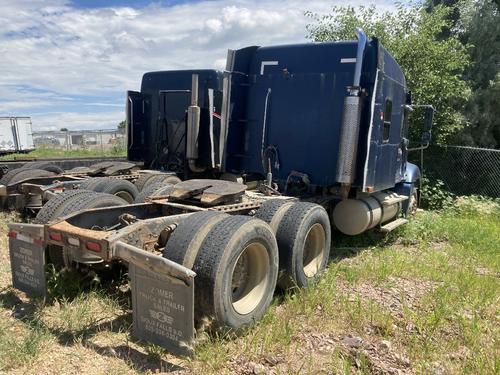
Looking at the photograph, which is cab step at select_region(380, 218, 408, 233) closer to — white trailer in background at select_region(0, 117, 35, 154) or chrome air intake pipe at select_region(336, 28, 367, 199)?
chrome air intake pipe at select_region(336, 28, 367, 199)

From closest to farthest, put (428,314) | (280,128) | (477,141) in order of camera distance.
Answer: (428,314) < (280,128) < (477,141)

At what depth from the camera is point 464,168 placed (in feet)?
46.9

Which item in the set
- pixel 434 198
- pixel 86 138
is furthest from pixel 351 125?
pixel 86 138

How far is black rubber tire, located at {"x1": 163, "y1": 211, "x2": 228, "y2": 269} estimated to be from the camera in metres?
3.58

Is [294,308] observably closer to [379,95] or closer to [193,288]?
[193,288]

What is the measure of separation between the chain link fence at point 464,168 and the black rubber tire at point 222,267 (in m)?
11.6

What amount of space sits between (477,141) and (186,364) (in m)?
15.6

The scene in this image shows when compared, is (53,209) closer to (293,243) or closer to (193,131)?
(293,243)

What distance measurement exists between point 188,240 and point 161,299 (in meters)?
0.49

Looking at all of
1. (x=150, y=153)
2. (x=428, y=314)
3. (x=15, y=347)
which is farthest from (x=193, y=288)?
(x=150, y=153)

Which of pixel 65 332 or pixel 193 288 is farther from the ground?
pixel 193 288

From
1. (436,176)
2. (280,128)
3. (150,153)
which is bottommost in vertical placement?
(436,176)

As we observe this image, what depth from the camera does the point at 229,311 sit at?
145 inches

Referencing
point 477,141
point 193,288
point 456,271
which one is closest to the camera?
point 193,288
